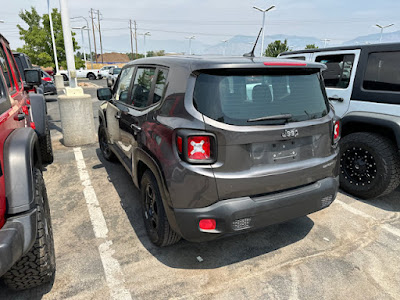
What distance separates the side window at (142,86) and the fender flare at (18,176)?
1.21 metres

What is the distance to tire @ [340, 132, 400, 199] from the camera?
3.52 m

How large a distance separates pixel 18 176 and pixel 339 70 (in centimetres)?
435

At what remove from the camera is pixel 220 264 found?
2.57 meters

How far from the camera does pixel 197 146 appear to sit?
2035 mm

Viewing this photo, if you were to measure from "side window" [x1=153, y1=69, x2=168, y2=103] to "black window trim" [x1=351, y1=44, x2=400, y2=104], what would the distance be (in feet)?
9.37

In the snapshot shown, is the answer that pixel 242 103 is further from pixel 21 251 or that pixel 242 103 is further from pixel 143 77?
pixel 21 251

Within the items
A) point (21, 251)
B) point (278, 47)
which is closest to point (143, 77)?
point (21, 251)

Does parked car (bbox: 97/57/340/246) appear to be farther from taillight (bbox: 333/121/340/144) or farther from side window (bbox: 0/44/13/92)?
side window (bbox: 0/44/13/92)

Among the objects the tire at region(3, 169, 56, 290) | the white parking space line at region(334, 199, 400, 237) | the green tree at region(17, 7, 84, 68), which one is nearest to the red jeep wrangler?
the tire at region(3, 169, 56, 290)

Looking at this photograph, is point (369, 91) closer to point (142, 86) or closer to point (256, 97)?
point (256, 97)

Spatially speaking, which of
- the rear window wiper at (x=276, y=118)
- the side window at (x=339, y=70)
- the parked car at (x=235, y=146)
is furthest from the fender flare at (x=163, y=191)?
the side window at (x=339, y=70)

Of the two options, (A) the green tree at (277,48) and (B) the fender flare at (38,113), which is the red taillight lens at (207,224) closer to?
(B) the fender flare at (38,113)

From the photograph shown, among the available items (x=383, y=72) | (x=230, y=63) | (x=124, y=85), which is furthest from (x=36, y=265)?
(x=383, y=72)

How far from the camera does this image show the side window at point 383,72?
11.5 ft
